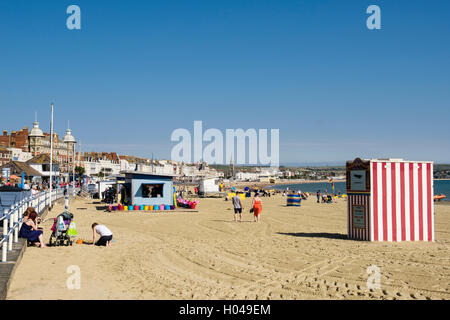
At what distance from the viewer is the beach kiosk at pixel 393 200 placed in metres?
11.8

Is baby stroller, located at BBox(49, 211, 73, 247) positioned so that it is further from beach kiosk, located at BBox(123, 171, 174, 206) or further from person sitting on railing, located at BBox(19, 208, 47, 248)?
beach kiosk, located at BBox(123, 171, 174, 206)

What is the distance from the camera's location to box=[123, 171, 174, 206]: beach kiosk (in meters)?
23.7

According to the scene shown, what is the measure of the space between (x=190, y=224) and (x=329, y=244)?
7036mm

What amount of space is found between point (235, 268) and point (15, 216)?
5.84 m

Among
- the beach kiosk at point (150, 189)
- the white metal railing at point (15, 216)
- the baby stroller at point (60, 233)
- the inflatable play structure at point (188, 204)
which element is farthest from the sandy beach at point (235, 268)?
the inflatable play structure at point (188, 204)

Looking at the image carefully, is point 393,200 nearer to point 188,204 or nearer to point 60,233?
point 60,233

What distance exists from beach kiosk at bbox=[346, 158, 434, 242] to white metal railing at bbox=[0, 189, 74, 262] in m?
9.54

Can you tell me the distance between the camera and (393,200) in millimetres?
11859

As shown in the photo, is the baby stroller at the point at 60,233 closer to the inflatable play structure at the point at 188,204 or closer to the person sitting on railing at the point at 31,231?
the person sitting on railing at the point at 31,231

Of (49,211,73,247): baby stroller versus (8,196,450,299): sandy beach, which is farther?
(49,211,73,247): baby stroller

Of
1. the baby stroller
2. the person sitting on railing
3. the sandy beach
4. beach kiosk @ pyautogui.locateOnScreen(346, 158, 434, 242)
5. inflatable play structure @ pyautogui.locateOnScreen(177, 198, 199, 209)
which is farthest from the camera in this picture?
inflatable play structure @ pyautogui.locateOnScreen(177, 198, 199, 209)

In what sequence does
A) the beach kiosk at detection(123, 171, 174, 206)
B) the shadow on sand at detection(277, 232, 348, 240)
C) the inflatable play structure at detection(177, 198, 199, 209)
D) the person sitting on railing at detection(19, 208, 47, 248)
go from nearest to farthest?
the person sitting on railing at detection(19, 208, 47, 248) < the shadow on sand at detection(277, 232, 348, 240) < the beach kiosk at detection(123, 171, 174, 206) < the inflatable play structure at detection(177, 198, 199, 209)

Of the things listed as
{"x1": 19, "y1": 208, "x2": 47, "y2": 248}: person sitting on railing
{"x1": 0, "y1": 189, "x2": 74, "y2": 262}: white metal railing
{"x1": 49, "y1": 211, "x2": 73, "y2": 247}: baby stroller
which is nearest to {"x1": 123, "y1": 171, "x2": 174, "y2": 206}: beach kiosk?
{"x1": 0, "y1": 189, "x2": 74, "y2": 262}: white metal railing

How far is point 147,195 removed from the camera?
24188 mm
